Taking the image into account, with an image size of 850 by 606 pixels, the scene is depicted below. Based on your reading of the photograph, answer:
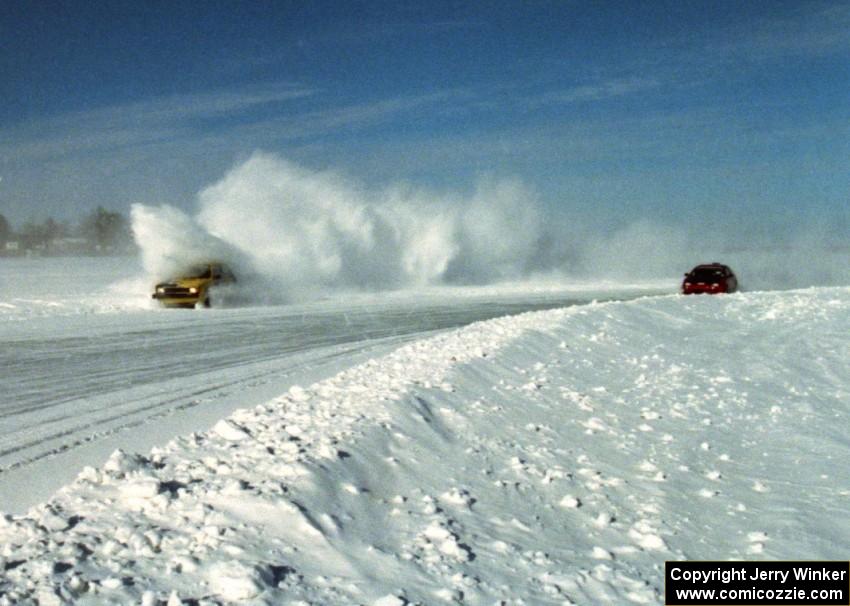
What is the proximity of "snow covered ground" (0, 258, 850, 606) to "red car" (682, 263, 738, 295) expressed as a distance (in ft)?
63.0

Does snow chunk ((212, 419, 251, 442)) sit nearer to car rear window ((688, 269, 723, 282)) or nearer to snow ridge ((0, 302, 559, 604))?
snow ridge ((0, 302, 559, 604))

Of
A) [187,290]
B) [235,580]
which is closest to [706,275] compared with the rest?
Answer: [187,290]

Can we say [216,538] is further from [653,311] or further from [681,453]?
[653,311]

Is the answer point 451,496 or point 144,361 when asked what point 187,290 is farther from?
point 451,496

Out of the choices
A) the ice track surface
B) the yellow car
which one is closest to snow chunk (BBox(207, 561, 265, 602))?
the ice track surface

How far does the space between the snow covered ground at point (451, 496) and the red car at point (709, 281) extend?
1921cm

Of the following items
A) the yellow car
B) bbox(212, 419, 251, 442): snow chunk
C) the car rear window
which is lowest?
bbox(212, 419, 251, 442): snow chunk

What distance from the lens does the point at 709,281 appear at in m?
32.0

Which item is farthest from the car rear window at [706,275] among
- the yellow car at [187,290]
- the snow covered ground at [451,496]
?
the snow covered ground at [451,496]

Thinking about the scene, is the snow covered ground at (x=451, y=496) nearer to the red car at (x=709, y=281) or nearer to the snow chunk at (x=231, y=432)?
the snow chunk at (x=231, y=432)

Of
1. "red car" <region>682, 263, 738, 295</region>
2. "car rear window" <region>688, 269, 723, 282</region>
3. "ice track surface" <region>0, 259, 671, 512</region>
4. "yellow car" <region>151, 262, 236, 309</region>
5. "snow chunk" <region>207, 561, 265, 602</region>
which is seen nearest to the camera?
"snow chunk" <region>207, 561, 265, 602</region>

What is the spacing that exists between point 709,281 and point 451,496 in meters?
28.0

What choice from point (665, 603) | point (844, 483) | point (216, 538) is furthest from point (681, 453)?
point (216, 538)

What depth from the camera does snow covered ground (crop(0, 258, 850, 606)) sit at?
15.9ft
